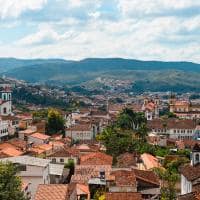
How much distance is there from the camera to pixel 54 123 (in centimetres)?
7588

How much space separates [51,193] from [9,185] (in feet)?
10.4

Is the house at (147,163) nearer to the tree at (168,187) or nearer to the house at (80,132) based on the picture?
the tree at (168,187)

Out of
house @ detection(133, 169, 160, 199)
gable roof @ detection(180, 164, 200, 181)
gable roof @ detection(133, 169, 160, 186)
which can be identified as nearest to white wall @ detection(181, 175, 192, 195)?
gable roof @ detection(180, 164, 200, 181)

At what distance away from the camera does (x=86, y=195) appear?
115 feet

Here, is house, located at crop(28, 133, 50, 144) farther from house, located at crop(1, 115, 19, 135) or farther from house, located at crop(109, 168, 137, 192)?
house, located at crop(109, 168, 137, 192)

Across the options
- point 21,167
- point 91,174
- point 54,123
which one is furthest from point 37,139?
point 21,167

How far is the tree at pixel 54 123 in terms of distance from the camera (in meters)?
74.7

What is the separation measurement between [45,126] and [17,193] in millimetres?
44540

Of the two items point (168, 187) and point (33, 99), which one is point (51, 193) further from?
point (33, 99)

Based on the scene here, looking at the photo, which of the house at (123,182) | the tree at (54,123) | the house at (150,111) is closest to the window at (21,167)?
the house at (123,182)

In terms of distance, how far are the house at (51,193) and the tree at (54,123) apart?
40035mm

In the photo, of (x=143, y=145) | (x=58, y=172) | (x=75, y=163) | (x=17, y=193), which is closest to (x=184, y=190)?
(x=17, y=193)

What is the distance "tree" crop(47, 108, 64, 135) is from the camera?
245 feet

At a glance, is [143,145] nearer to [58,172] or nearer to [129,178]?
[58,172]
